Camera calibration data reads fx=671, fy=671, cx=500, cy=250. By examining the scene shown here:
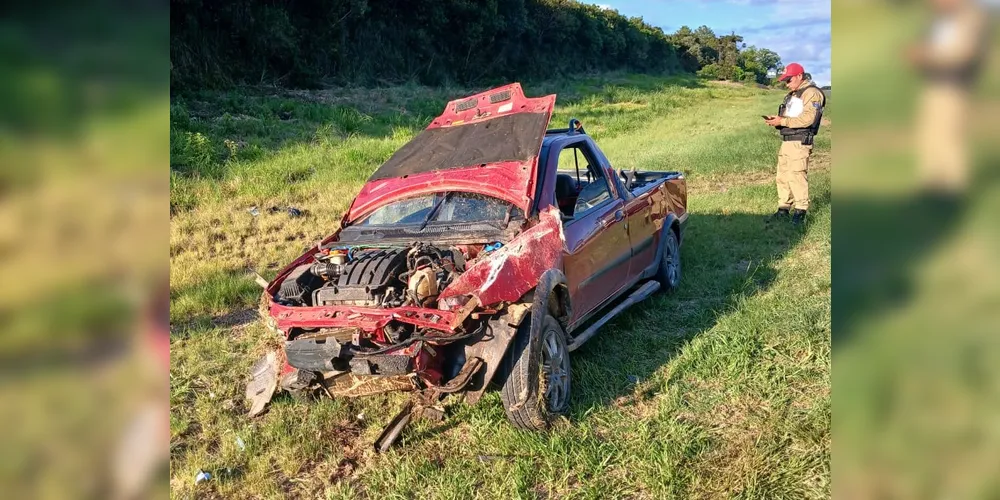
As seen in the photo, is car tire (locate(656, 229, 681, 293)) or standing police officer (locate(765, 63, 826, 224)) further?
standing police officer (locate(765, 63, 826, 224))

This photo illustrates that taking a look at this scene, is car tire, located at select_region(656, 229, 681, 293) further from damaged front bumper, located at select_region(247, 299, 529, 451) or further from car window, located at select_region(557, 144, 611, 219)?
damaged front bumper, located at select_region(247, 299, 529, 451)

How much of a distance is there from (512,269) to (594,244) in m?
1.16

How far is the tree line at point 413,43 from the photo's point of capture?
16.7 m

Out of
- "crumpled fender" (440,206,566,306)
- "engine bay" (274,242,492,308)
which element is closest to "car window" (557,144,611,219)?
"crumpled fender" (440,206,566,306)

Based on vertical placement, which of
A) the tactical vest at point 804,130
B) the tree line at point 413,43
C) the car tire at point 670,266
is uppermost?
the tree line at point 413,43

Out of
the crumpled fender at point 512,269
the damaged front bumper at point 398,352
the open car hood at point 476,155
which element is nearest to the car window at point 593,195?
the open car hood at point 476,155

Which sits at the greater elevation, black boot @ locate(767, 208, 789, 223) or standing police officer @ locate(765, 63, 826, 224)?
standing police officer @ locate(765, 63, 826, 224)

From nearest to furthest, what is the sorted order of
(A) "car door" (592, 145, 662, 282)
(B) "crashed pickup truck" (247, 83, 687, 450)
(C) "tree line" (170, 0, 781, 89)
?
(B) "crashed pickup truck" (247, 83, 687, 450), (A) "car door" (592, 145, 662, 282), (C) "tree line" (170, 0, 781, 89)

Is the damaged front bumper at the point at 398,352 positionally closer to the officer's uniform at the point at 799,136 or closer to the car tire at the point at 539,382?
the car tire at the point at 539,382

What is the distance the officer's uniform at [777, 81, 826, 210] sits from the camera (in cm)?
848

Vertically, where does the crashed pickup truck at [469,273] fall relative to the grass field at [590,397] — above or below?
above

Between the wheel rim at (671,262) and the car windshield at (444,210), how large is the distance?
83.8 inches
